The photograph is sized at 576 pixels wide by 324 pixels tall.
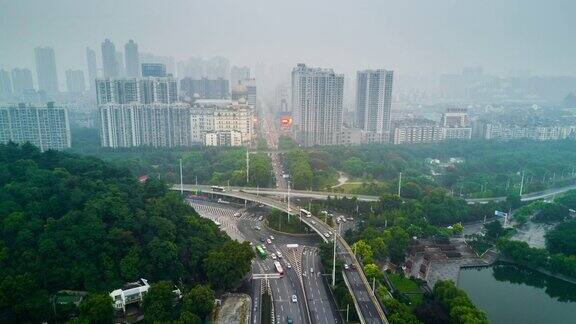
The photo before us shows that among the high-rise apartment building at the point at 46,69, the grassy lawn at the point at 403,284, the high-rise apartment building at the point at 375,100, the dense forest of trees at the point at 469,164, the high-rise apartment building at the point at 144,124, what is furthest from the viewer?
the high-rise apartment building at the point at 46,69

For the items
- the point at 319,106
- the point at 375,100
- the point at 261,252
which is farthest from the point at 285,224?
the point at 375,100

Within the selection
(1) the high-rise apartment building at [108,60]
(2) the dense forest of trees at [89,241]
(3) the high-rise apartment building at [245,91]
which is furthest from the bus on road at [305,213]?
(1) the high-rise apartment building at [108,60]

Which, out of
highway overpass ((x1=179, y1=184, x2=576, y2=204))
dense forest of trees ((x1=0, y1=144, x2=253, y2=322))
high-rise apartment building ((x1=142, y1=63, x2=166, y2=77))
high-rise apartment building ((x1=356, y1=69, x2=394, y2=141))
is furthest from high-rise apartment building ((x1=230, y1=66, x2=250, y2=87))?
dense forest of trees ((x1=0, y1=144, x2=253, y2=322))

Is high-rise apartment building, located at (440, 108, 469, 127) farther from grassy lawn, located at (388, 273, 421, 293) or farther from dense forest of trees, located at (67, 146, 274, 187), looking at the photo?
grassy lawn, located at (388, 273, 421, 293)

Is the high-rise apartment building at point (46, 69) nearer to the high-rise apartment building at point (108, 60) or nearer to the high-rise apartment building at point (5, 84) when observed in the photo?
the high-rise apartment building at point (5, 84)

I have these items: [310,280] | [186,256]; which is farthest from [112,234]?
[310,280]

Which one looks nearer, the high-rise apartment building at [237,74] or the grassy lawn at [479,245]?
the grassy lawn at [479,245]
